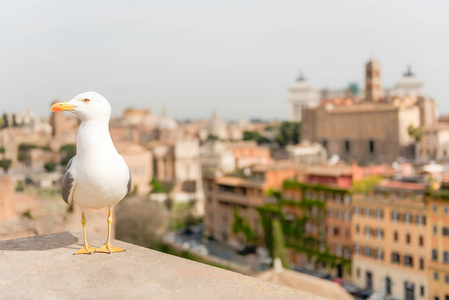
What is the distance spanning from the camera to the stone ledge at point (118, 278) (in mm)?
1866

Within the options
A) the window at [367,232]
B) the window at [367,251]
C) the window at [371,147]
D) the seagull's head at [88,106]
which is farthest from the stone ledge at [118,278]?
the window at [371,147]

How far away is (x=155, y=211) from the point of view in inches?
920

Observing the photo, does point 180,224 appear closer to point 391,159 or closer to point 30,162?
point 30,162

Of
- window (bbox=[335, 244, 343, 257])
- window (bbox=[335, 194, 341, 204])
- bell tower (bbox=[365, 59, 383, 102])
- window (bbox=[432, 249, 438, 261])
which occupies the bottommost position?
window (bbox=[335, 244, 343, 257])

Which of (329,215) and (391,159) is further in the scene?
(391,159)

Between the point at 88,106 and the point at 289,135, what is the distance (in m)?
49.6

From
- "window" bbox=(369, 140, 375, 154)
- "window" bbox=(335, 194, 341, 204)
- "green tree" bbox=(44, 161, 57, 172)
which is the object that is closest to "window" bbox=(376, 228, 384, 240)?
"window" bbox=(335, 194, 341, 204)

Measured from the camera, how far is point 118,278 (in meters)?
2.08

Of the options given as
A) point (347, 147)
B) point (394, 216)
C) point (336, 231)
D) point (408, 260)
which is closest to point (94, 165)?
point (408, 260)

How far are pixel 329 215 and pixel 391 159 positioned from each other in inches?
863

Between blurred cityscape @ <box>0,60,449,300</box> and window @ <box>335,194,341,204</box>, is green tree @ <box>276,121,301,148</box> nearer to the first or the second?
blurred cityscape @ <box>0,60,449,300</box>

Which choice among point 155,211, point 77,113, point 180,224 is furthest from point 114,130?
point 77,113

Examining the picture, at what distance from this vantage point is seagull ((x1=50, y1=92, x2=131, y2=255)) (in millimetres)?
2557

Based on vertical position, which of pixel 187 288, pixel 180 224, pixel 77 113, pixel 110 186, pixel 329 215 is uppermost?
pixel 77 113
